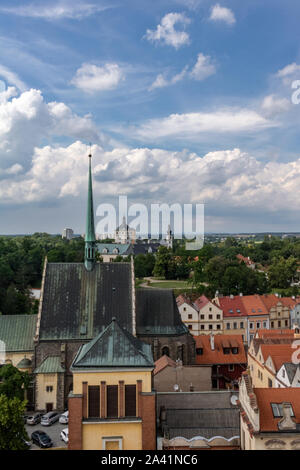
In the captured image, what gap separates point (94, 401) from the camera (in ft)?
82.9

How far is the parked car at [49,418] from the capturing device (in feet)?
123

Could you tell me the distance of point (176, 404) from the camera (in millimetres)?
33531

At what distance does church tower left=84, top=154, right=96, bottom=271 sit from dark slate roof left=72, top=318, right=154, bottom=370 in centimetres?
1997

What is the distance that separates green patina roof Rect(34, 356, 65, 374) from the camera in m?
41.5

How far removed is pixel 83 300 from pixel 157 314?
27.9 ft

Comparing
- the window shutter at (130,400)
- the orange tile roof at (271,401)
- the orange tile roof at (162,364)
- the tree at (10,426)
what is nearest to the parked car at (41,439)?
the tree at (10,426)

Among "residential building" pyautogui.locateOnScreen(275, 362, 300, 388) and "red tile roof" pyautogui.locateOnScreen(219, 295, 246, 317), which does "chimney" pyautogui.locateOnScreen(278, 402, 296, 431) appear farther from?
"red tile roof" pyautogui.locateOnScreen(219, 295, 246, 317)

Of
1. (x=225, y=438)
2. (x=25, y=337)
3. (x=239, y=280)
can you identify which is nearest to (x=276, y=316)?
(x=239, y=280)

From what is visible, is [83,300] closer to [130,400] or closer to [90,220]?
[90,220]

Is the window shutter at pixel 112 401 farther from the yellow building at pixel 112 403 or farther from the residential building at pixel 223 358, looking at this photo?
the residential building at pixel 223 358

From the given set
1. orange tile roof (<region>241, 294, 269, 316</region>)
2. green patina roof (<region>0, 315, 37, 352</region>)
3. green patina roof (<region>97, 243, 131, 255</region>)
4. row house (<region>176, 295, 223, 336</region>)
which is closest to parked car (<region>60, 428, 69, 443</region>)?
green patina roof (<region>0, 315, 37, 352</region>)
